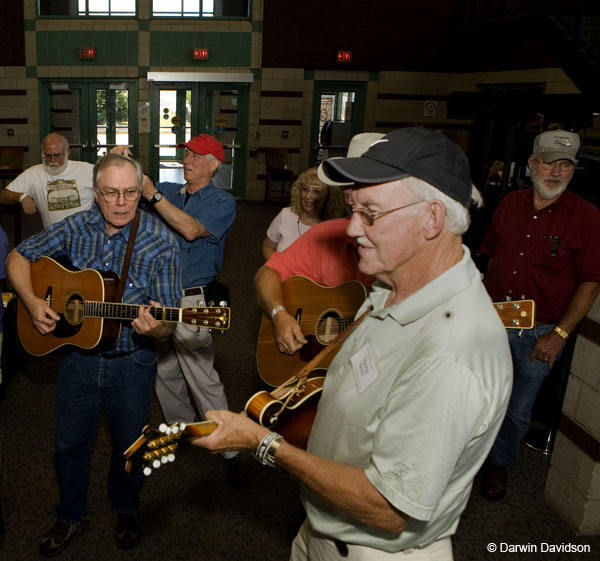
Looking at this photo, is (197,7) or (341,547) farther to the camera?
(197,7)

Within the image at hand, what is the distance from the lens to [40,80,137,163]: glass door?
43.3 ft

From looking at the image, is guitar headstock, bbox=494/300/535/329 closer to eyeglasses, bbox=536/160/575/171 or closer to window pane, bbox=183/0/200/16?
eyeglasses, bbox=536/160/575/171

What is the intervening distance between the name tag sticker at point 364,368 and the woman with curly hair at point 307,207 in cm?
261

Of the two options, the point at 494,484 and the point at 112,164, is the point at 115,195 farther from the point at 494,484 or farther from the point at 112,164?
the point at 494,484

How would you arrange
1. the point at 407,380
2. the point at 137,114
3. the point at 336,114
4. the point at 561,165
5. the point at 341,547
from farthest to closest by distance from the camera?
the point at 336,114 → the point at 137,114 → the point at 561,165 → the point at 341,547 → the point at 407,380

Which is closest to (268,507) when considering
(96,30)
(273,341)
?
(273,341)

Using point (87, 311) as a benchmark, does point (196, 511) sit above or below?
below

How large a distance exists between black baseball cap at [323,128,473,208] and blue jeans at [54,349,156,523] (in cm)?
172

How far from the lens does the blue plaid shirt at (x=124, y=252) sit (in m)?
2.67

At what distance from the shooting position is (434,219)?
1359 millimetres

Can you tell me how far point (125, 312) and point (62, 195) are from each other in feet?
8.45

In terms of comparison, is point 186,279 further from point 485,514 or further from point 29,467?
point 485,514

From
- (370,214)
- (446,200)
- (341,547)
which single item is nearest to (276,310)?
(341,547)

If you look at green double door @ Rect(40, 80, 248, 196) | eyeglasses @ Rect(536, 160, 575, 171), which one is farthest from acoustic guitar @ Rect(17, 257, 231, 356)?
green double door @ Rect(40, 80, 248, 196)
